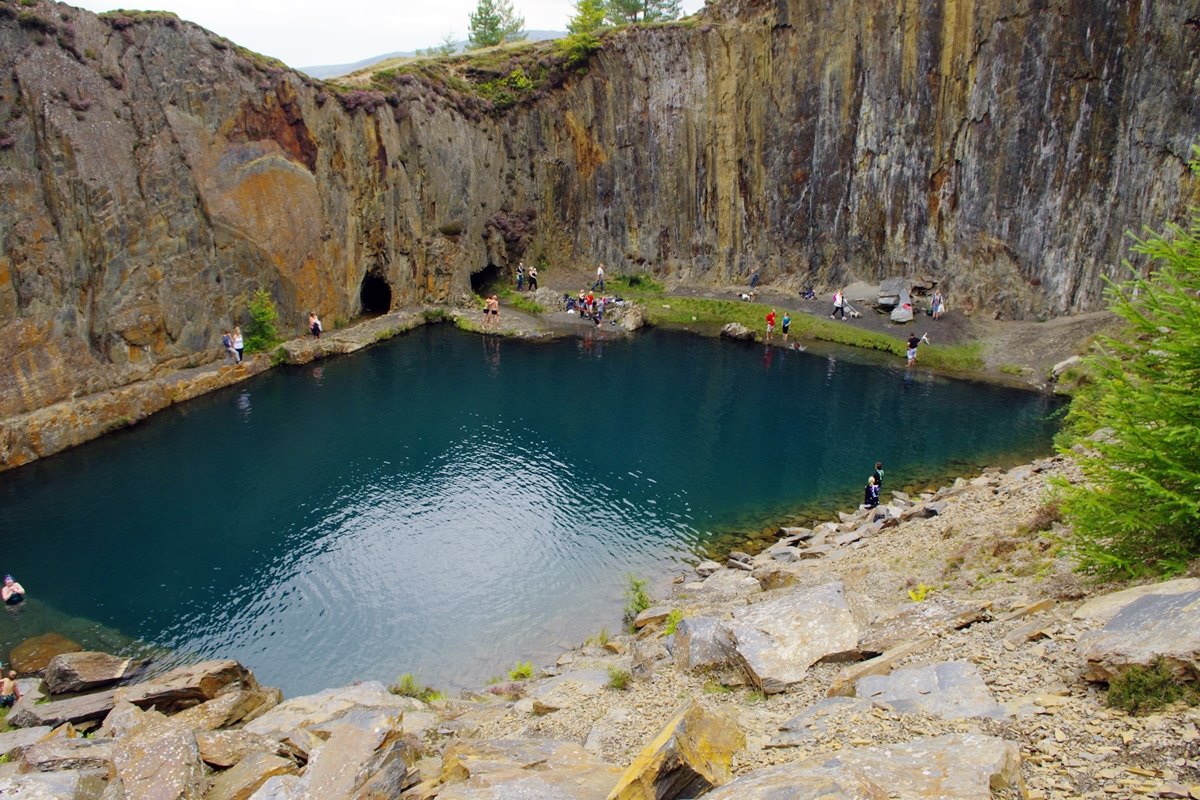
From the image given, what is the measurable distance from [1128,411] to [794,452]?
72.4 feet

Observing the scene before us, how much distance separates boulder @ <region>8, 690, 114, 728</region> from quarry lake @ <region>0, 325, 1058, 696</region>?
3.43 metres

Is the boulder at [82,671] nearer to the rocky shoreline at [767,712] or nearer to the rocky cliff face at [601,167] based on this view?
the rocky shoreline at [767,712]

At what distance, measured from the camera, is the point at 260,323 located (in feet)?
144

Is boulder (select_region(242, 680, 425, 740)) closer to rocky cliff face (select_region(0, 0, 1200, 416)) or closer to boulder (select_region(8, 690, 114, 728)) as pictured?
Result: boulder (select_region(8, 690, 114, 728))

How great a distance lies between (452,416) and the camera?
3734cm

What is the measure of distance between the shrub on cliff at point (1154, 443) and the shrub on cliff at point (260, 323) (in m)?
41.7

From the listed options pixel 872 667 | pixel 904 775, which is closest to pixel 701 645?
pixel 872 667

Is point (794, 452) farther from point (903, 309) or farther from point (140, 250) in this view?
point (140, 250)

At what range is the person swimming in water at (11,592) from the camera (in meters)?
22.0

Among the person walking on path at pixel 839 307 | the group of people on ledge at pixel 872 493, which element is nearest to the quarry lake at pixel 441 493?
the group of people on ledge at pixel 872 493

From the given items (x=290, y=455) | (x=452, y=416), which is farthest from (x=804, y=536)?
(x=290, y=455)

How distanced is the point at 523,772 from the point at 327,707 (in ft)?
27.1

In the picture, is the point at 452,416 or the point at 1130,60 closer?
the point at 452,416

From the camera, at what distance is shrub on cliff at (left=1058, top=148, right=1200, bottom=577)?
10391 millimetres
